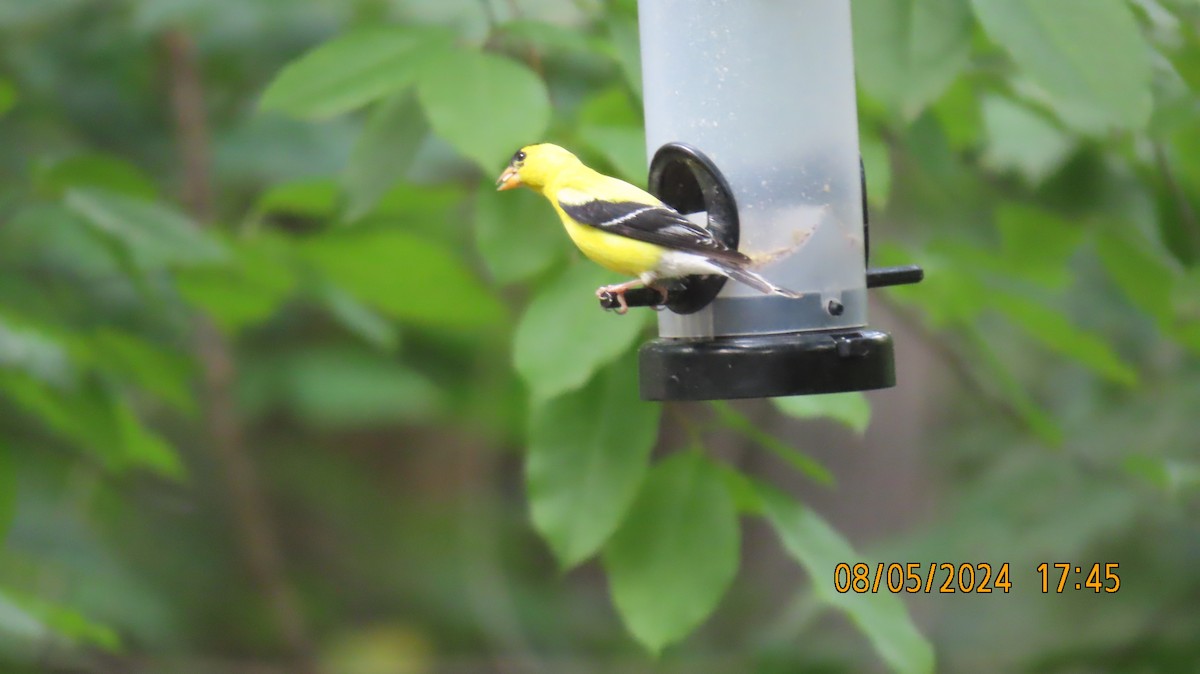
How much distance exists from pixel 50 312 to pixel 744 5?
88.5 inches

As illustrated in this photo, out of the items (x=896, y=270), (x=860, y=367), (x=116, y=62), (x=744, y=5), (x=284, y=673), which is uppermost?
(x=116, y=62)

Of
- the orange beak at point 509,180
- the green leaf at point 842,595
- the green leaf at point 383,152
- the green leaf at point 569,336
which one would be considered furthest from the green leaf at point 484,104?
the green leaf at point 842,595

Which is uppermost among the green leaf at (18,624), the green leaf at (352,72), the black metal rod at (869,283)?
the green leaf at (352,72)

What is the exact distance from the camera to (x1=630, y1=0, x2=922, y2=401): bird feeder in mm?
2840

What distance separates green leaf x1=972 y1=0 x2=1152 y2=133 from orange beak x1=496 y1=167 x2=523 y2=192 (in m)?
1.17

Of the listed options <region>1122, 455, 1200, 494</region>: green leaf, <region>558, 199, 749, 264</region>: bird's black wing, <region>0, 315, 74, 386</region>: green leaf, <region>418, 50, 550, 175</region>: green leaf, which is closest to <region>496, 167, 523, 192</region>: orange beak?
<region>418, 50, 550, 175</region>: green leaf

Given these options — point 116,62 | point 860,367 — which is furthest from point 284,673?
point 860,367

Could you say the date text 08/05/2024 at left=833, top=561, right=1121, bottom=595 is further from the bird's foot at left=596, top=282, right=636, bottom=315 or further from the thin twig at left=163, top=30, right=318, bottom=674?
the thin twig at left=163, top=30, right=318, bottom=674

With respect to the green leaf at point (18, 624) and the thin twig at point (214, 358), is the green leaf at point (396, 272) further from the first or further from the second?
the green leaf at point (18, 624)

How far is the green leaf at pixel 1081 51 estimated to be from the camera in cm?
179

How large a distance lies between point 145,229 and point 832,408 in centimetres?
190

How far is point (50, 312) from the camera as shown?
3578 millimetres

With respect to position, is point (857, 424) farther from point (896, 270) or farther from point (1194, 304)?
point (1194, 304)

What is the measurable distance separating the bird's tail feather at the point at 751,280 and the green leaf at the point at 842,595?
511 millimetres
